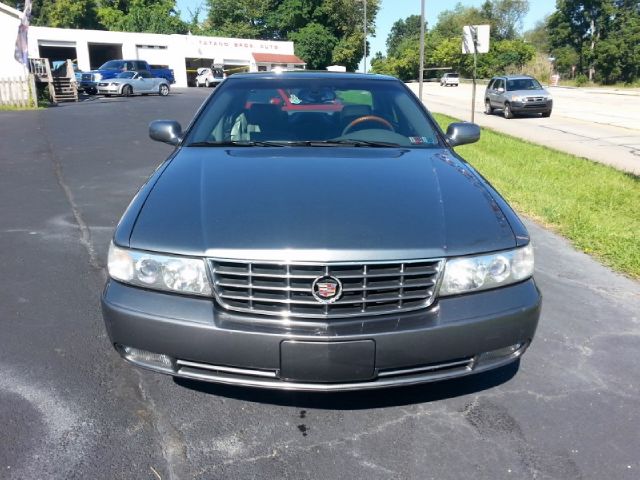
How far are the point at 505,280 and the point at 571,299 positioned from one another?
2043 millimetres

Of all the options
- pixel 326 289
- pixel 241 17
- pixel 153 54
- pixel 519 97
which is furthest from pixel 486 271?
pixel 241 17

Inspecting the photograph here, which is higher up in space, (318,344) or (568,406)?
→ (318,344)

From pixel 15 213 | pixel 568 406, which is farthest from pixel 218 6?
pixel 568 406

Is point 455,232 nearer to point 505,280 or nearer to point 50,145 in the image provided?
point 505,280

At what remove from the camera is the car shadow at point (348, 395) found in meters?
2.92

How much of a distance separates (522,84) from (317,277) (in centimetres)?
2391

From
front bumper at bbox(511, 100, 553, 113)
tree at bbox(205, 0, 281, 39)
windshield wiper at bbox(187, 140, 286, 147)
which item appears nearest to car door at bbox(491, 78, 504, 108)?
front bumper at bbox(511, 100, 553, 113)

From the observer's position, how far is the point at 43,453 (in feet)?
8.27

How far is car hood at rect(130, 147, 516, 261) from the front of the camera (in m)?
2.46

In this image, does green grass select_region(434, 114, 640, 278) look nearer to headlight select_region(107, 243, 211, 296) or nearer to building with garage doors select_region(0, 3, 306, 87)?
headlight select_region(107, 243, 211, 296)

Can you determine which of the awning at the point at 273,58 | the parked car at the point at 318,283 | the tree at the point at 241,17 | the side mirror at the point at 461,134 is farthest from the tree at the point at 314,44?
the parked car at the point at 318,283

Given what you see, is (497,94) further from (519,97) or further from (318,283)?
(318,283)

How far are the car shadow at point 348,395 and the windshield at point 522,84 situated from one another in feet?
75.0

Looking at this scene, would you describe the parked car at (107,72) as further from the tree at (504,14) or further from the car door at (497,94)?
the tree at (504,14)
